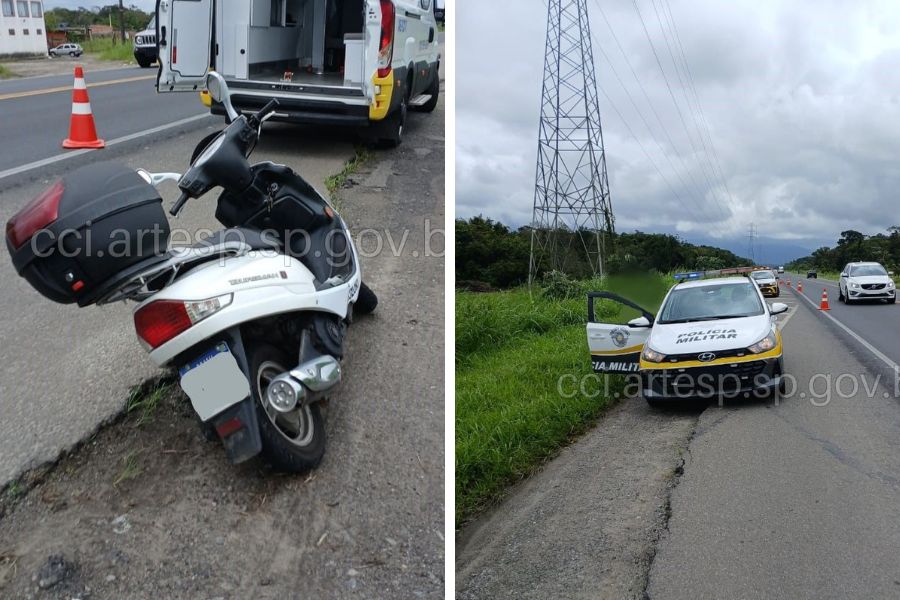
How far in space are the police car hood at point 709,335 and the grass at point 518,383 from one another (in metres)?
0.99

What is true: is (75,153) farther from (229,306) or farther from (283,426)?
(229,306)

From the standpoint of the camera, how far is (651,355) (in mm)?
9703

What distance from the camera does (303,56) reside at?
14.3 metres

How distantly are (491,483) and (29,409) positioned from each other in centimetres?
346

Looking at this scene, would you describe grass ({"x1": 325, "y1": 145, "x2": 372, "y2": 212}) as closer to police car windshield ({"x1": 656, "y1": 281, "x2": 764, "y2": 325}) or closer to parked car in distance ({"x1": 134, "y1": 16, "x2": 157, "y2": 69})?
parked car in distance ({"x1": 134, "y1": 16, "x2": 157, "y2": 69})

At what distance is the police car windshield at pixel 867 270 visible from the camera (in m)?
→ 28.9

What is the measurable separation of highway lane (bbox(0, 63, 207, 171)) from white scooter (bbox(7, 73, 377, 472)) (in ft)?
23.3

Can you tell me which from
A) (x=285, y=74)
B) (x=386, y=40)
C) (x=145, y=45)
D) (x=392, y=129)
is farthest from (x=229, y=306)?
(x=145, y=45)

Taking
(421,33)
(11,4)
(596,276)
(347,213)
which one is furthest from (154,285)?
(11,4)

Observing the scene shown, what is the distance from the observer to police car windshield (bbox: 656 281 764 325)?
1046 centimetres

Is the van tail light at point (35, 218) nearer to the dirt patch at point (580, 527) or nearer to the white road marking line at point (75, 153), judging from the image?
the dirt patch at point (580, 527)

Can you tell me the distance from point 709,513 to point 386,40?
276 inches

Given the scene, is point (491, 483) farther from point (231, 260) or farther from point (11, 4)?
point (11, 4)

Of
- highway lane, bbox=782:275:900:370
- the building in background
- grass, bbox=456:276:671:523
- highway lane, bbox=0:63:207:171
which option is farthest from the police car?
the building in background
